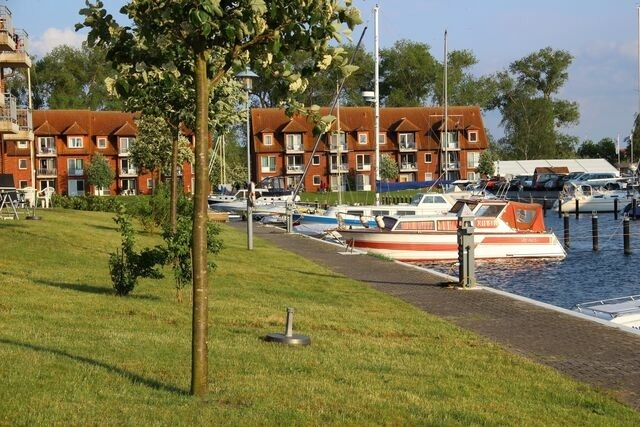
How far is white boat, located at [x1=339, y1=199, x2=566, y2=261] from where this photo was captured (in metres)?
34.2

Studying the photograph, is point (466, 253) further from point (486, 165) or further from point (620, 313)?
point (486, 165)

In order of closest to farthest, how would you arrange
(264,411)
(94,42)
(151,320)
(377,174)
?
(264,411)
(94,42)
(151,320)
(377,174)

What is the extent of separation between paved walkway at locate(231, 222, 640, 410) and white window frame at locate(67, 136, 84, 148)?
260ft

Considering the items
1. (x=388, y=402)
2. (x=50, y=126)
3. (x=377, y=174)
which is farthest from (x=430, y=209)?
(x=50, y=126)

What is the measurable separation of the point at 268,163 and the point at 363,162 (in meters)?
10.1

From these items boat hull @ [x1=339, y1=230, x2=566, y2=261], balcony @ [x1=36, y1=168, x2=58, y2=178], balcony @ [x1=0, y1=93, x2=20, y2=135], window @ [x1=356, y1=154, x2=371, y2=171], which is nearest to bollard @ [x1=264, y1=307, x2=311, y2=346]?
boat hull @ [x1=339, y1=230, x2=566, y2=261]

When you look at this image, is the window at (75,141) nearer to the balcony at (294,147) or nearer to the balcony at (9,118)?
the balcony at (294,147)

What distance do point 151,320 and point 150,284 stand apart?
14.0ft

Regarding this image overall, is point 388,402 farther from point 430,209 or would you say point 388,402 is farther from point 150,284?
point 430,209

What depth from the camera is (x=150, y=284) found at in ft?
54.1

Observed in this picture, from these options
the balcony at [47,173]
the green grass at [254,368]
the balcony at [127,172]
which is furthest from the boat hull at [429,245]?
the balcony at [47,173]

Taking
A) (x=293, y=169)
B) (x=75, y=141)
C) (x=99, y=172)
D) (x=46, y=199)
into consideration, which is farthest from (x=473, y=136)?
(x=46, y=199)

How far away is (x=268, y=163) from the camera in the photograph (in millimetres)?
102375

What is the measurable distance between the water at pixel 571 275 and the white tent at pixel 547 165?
6816 centimetres
